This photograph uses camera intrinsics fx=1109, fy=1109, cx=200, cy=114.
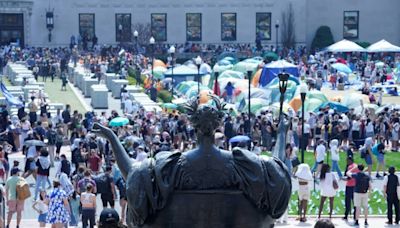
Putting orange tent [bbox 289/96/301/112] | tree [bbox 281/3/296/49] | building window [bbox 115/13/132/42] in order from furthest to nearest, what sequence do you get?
tree [bbox 281/3/296/49]
building window [bbox 115/13/132/42]
orange tent [bbox 289/96/301/112]

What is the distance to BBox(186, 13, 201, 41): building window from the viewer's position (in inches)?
3051

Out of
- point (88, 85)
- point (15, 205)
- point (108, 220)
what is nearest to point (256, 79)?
point (88, 85)

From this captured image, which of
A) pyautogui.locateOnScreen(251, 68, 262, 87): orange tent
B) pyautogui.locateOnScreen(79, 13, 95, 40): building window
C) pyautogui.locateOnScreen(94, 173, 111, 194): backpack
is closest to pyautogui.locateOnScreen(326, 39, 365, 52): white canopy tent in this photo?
pyautogui.locateOnScreen(251, 68, 262, 87): orange tent

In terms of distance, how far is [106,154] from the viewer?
2525 centimetres

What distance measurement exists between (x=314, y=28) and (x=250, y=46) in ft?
18.0

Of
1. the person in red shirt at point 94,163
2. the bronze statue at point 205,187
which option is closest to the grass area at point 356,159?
the person in red shirt at point 94,163

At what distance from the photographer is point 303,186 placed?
2017cm

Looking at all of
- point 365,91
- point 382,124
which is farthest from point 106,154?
point 365,91

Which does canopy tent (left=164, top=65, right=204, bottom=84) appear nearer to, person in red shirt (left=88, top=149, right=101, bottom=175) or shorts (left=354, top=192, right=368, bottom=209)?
person in red shirt (left=88, top=149, right=101, bottom=175)

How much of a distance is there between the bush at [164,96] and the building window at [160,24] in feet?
98.1

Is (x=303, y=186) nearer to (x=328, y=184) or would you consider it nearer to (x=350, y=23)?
(x=328, y=184)

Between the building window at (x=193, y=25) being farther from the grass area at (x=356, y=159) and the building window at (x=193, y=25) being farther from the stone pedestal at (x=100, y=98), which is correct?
the grass area at (x=356, y=159)

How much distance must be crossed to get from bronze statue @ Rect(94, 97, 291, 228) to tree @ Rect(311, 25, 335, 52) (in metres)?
72.0

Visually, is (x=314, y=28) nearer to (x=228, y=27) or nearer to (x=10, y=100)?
(x=228, y=27)
